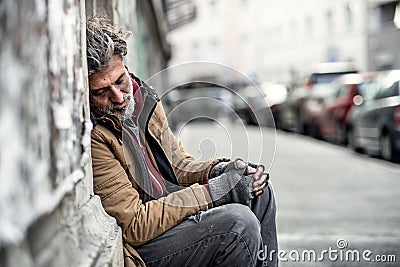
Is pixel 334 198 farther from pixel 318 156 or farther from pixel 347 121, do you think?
pixel 347 121

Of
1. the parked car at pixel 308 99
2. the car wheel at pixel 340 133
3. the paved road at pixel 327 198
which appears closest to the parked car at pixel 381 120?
the paved road at pixel 327 198

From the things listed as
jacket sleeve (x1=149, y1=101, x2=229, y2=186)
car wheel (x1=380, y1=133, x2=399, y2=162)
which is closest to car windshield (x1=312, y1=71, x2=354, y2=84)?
car wheel (x1=380, y1=133, x2=399, y2=162)

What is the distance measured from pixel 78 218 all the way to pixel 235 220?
0.89 meters

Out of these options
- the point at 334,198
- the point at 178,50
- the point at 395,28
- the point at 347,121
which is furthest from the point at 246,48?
the point at 334,198

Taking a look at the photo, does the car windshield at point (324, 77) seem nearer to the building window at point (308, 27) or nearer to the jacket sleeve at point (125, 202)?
the building window at point (308, 27)

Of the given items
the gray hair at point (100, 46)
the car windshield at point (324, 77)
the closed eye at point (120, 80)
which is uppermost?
the gray hair at point (100, 46)

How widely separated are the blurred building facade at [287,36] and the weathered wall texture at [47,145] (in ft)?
107

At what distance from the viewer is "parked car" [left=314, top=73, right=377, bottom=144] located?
19.6 metres

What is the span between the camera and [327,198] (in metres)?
10.4

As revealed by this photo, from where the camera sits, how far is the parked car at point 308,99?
24781 mm

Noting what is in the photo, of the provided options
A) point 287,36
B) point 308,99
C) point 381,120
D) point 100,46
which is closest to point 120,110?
point 100,46

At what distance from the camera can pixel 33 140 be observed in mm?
2400

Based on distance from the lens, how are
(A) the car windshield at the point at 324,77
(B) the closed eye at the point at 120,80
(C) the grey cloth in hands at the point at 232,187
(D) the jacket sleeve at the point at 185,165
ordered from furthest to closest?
1. (A) the car windshield at the point at 324,77
2. (D) the jacket sleeve at the point at 185,165
3. (C) the grey cloth in hands at the point at 232,187
4. (B) the closed eye at the point at 120,80

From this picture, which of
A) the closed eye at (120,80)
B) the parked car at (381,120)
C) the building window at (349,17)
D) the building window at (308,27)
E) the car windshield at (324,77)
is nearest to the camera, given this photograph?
the closed eye at (120,80)
